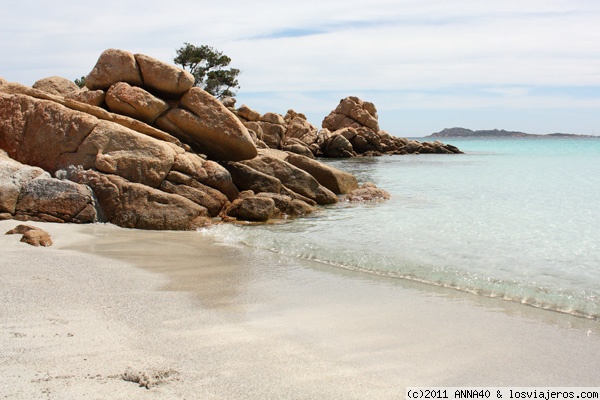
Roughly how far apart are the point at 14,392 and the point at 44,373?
32 cm

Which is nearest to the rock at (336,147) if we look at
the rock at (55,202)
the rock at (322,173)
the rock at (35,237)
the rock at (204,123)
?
the rock at (322,173)

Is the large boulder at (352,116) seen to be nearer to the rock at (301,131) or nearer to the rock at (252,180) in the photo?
the rock at (301,131)

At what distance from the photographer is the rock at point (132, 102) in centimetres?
1352

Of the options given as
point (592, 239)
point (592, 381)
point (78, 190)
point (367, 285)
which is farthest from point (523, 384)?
point (78, 190)

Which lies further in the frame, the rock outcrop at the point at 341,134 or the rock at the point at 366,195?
the rock outcrop at the point at 341,134

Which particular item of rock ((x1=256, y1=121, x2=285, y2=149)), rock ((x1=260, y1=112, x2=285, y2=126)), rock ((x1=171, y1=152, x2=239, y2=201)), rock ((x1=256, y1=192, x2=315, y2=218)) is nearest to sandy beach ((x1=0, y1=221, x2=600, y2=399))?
rock ((x1=171, y1=152, x2=239, y2=201))

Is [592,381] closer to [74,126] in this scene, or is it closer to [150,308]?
[150,308]

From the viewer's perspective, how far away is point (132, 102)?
13.5m

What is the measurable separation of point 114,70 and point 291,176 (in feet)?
17.2

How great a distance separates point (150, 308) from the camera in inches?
229

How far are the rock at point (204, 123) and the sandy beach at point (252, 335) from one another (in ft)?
21.1

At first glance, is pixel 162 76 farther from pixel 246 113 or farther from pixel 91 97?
pixel 246 113

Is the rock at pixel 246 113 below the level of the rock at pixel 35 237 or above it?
above

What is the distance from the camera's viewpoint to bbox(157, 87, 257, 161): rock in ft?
45.5
